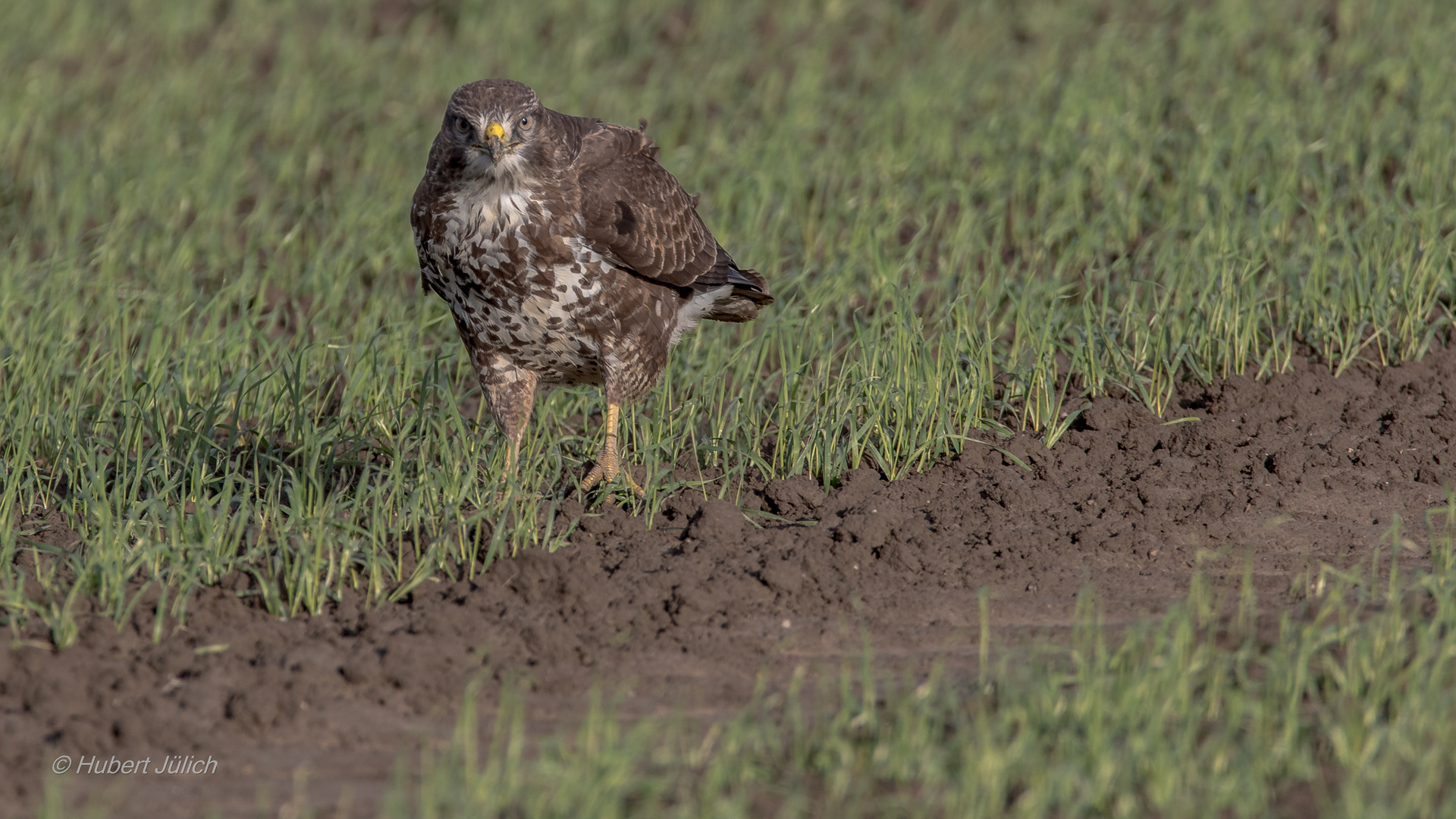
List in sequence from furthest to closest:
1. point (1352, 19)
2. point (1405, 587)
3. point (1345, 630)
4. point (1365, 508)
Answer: point (1352, 19) → point (1365, 508) → point (1405, 587) → point (1345, 630)

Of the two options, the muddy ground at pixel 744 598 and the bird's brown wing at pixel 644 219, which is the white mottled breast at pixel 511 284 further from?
the muddy ground at pixel 744 598

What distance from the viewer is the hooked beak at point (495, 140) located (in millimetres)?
4680

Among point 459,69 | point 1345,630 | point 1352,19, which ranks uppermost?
point 1352,19

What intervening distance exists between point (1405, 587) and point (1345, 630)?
625 mm

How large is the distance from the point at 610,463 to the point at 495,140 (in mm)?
1216

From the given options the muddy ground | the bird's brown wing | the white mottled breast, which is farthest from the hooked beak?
the muddy ground

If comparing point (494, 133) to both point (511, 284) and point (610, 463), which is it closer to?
point (511, 284)

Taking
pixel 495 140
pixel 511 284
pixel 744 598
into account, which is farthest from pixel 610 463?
pixel 495 140

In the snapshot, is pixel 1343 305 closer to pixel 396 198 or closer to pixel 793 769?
pixel 793 769

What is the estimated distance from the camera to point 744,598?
4449 mm

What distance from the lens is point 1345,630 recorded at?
3684mm

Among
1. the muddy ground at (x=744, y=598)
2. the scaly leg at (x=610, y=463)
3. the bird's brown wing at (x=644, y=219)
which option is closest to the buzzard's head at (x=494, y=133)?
the bird's brown wing at (x=644, y=219)

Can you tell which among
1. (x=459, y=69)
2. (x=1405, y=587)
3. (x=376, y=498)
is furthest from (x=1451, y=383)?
(x=459, y=69)

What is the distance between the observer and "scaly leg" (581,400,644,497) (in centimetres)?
523
